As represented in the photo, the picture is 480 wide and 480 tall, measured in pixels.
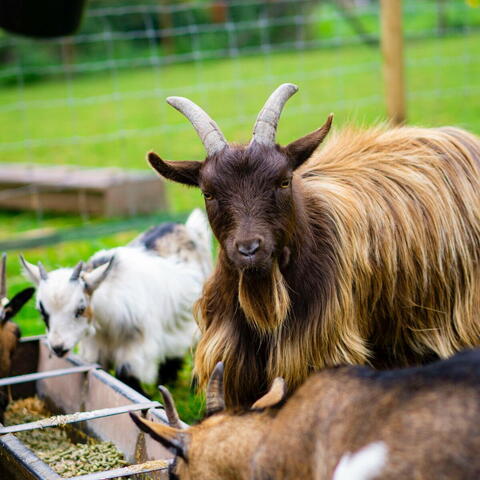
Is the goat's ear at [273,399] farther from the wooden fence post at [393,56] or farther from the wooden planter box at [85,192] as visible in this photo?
the wooden planter box at [85,192]

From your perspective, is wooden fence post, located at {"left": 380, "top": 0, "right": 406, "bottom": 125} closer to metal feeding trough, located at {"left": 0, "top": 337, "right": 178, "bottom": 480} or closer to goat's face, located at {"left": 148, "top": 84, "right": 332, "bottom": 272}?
metal feeding trough, located at {"left": 0, "top": 337, "right": 178, "bottom": 480}

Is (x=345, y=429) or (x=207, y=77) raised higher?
(x=345, y=429)

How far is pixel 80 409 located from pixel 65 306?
2.12 feet

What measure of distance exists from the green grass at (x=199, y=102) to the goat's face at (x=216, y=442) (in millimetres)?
5565

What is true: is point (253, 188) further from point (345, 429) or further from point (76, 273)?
point (76, 273)

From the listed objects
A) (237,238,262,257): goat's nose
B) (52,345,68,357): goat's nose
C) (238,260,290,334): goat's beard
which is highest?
(237,238,262,257): goat's nose

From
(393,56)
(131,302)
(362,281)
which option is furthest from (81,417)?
(393,56)

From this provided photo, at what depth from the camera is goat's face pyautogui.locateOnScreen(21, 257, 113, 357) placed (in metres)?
6.03

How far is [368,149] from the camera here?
5750 millimetres

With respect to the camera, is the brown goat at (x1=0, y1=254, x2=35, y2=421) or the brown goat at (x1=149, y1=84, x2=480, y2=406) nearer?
the brown goat at (x1=149, y1=84, x2=480, y2=406)

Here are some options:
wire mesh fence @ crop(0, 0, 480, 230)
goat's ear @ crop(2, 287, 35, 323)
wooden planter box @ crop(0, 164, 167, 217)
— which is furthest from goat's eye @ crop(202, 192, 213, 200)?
wire mesh fence @ crop(0, 0, 480, 230)

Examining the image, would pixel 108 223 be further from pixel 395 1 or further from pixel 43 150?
pixel 43 150

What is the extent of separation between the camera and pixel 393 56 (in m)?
10.4

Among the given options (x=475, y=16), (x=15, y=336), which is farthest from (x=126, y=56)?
(x=15, y=336)
